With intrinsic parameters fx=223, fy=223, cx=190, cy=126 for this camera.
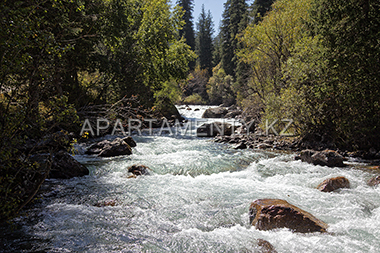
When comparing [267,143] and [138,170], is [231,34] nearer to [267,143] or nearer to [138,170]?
[267,143]

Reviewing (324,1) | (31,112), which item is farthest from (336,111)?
(31,112)

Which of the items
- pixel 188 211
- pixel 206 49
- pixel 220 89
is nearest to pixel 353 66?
pixel 188 211

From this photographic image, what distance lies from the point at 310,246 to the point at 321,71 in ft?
28.3

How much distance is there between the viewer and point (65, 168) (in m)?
7.07

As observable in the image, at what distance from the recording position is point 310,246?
143 inches

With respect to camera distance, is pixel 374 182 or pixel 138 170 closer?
pixel 374 182

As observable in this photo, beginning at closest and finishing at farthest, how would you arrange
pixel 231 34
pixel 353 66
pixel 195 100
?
pixel 353 66
pixel 231 34
pixel 195 100

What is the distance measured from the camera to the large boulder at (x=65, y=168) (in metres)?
6.88

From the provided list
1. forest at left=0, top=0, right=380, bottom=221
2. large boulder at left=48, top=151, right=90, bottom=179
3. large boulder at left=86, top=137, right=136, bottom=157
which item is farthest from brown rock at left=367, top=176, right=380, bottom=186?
large boulder at left=86, top=137, right=136, bottom=157

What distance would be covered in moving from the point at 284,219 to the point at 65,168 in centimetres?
641

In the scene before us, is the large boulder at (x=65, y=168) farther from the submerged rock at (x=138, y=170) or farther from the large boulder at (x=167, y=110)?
the large boulder at (x=167, y=110)

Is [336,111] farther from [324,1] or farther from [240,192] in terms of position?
[240,192]

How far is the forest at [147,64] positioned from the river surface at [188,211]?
909mm

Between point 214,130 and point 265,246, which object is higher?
point 214,130
